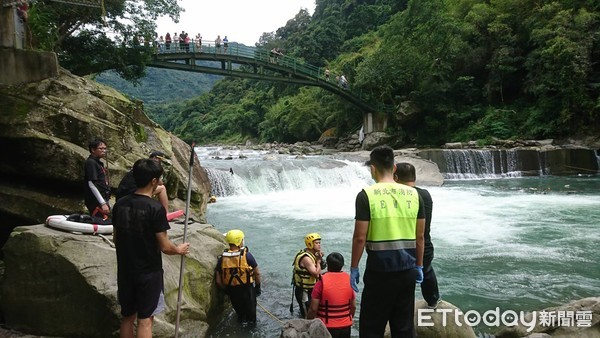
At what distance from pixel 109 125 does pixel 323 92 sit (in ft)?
122

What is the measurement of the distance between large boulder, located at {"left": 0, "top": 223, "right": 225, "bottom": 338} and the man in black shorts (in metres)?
0.75

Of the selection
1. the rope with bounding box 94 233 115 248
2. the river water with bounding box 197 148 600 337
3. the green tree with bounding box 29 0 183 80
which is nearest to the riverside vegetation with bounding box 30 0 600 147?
the green tree with bounding box 29 0 183 80

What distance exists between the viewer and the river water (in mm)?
6027

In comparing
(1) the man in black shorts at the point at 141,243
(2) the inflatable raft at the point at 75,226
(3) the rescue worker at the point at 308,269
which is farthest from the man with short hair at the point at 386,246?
(2) the inflatable raft at the point at 75,226

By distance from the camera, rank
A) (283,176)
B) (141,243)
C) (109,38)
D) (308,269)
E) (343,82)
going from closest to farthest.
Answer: (141,243)
(308,269)
(109,38)
(283,176)
(343,82)

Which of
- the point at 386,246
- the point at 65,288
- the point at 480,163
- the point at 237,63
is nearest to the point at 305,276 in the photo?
the point at 386,246

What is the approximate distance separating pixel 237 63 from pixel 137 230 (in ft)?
87.7

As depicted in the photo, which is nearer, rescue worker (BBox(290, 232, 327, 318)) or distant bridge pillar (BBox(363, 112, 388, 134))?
rescue worker (BBox(290, 232, 327, 318))

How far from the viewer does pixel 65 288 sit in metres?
3.84

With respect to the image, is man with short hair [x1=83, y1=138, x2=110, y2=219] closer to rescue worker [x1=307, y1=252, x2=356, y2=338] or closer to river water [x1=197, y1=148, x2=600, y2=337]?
river water [x1=197, y1=148, x2=600, y2=337]

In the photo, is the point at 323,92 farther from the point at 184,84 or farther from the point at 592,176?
the point at 184,84

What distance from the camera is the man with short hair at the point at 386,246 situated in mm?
2832

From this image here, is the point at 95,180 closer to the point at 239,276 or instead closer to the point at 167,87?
the point at 239,276

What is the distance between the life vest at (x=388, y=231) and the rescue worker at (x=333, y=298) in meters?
1.12
